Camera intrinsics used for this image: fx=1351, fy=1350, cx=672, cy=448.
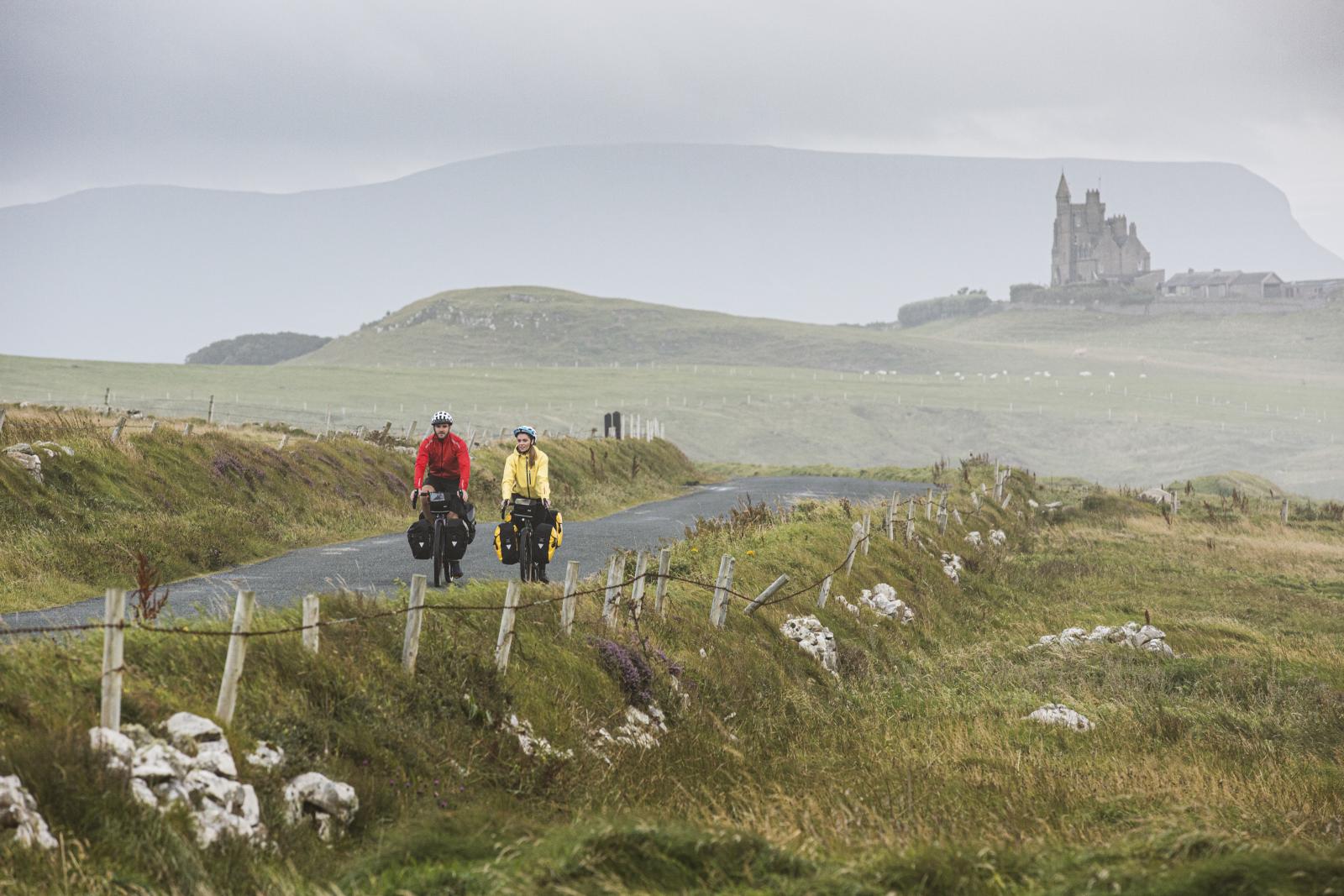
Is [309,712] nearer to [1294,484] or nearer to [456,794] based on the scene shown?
[456,794]

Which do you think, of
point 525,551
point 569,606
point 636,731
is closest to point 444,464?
point 525,551

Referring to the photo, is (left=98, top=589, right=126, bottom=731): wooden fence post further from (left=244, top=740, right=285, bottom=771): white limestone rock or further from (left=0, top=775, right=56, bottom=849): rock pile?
(left=244, top=740, right=285, bottom=771): white limestone rock

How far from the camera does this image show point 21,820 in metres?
6.59

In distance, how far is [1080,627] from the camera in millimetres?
22203

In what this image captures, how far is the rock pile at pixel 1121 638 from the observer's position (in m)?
20.0

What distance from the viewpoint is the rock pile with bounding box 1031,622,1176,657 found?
20.0 meters

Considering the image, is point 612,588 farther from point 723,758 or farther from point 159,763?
point 159,763

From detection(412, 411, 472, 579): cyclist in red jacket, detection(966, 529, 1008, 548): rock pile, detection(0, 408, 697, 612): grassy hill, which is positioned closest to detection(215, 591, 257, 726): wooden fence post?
detection(412, 411, 472, 579): cyclist in red jacket

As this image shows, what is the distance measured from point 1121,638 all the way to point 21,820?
17.2 metres

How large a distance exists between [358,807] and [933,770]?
534cm

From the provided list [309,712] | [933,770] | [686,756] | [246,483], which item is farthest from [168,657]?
[246,483]

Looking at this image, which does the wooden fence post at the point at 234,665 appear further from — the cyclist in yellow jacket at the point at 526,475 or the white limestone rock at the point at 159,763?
the cyclist in yellow jacket at the point at 526,475

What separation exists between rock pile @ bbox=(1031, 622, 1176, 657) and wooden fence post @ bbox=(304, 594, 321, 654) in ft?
44.4

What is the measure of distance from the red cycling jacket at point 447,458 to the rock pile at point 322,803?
8.75 meters
